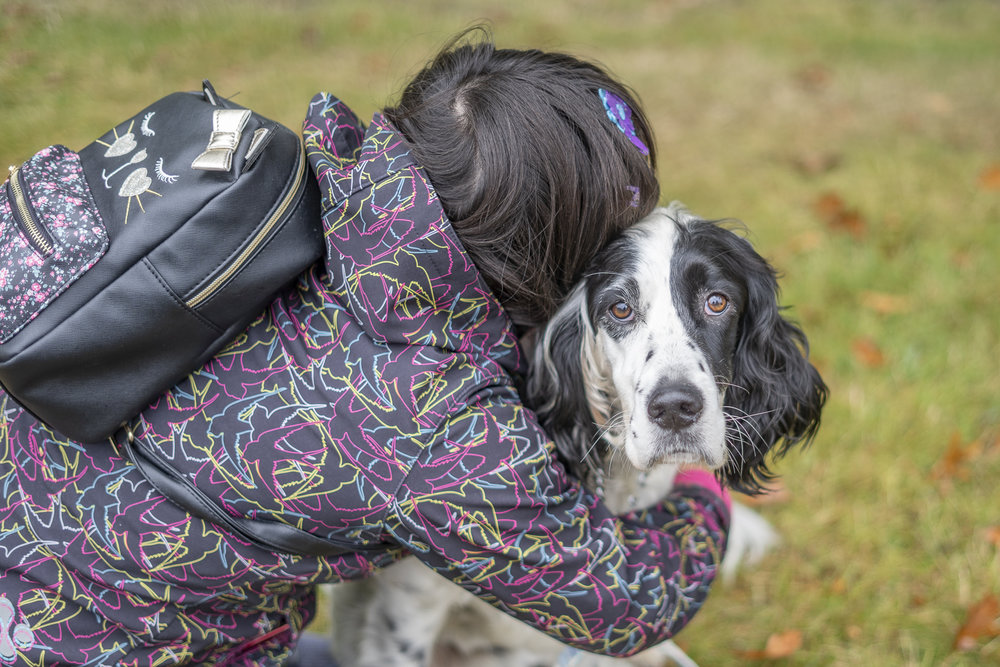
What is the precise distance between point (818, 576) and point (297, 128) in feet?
8.52

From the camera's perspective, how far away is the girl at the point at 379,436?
Result: 1538mm

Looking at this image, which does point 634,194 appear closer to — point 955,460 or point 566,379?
point 566,379

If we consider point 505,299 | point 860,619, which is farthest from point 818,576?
point 505,299

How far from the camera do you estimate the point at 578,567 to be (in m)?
1.66

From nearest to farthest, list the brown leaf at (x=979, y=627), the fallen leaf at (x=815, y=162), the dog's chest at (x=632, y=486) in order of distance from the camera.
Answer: the dog's chest at (x=632, y=486)
the brown leaf at (x=979, y=627)
the fallen leaf at (x=815, y=162)

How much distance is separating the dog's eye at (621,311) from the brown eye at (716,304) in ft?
0.57

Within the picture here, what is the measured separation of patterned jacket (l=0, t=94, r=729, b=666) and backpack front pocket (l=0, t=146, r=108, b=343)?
302 millimetres

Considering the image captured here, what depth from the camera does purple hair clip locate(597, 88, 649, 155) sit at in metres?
1.73

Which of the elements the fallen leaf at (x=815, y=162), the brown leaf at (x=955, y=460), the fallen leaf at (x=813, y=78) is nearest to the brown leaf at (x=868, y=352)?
A: the brown leaf at (x=955, y=460)

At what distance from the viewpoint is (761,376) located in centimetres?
201

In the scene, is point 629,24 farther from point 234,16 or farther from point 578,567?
point 578,567

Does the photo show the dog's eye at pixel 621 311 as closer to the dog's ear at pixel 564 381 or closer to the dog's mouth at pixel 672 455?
the dog's ear at pixel 564 381

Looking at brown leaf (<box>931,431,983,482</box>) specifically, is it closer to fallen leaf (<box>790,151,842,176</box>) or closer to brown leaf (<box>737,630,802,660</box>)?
brown leaf (<box>737,630,802,660</box>)

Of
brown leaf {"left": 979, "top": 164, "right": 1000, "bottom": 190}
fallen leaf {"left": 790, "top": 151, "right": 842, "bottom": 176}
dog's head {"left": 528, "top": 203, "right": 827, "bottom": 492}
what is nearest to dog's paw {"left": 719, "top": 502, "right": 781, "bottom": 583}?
dog's head {"left": 528, "top": 203, "right": 827, "bottom": 492}
